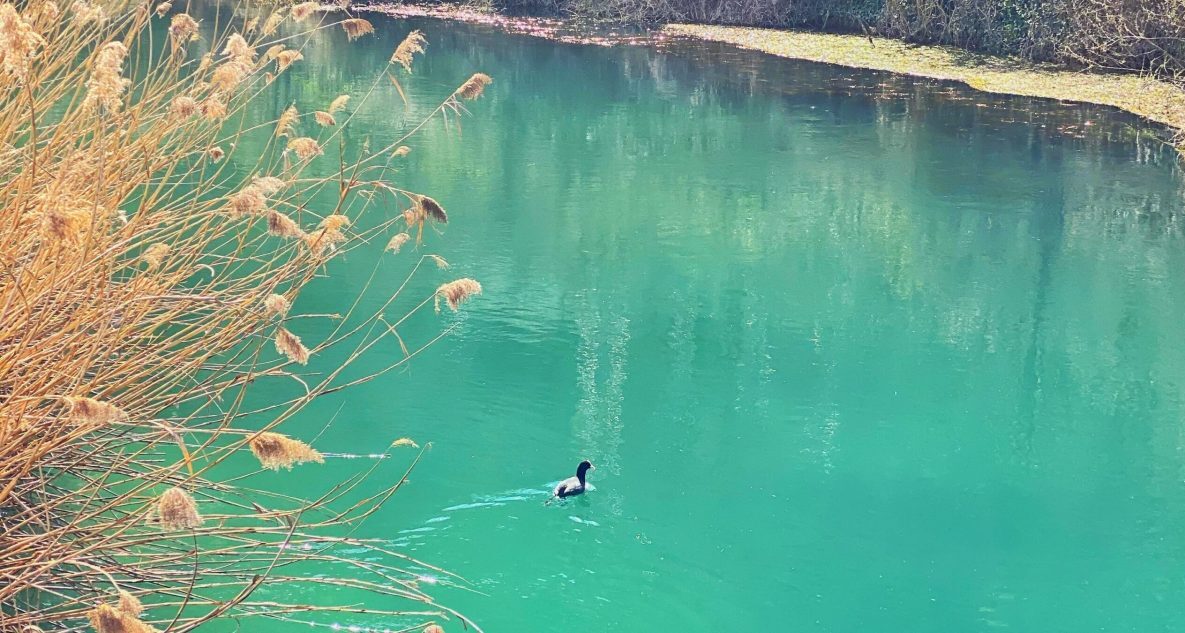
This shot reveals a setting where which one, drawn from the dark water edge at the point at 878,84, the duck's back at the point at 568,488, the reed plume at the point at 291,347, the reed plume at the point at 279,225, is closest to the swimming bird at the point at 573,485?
the duck's back at the point at 568,488

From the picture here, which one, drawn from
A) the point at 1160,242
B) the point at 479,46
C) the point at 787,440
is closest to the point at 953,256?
the point at 1160,242

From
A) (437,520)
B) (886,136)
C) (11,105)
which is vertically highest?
(11,105)

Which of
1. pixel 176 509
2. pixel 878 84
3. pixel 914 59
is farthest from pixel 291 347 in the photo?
pixel 914 59

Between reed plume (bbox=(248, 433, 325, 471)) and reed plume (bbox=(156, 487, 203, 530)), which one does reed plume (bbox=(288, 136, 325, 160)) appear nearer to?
reed plume (bbox=(248, 433, 325, 471))

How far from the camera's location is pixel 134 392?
3.24 metres

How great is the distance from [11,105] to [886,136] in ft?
35.2

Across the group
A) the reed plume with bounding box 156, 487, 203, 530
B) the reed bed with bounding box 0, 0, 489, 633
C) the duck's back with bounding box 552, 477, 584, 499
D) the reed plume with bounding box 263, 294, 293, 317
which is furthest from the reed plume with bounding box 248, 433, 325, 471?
the duck's back with bounding box 552, 477, 584, 499

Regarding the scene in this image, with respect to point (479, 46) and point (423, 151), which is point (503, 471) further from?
point (479, 46)

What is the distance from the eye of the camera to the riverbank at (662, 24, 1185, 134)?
14.6m

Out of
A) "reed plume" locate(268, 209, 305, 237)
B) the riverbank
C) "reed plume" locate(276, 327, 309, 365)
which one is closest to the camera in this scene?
"reed plume" locate(268, 209, 305, 237)

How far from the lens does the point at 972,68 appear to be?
56.0 ft

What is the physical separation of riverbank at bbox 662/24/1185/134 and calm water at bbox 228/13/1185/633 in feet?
7.55

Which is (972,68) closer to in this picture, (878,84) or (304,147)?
(878,84)

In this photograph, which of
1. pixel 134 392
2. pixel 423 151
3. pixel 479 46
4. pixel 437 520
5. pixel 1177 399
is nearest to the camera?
pixel 134 392
